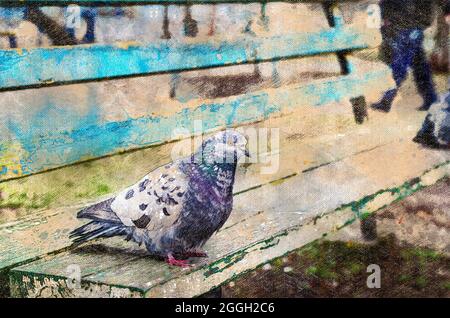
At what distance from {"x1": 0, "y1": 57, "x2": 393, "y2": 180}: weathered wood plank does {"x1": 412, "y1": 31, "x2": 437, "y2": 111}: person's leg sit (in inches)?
24.1

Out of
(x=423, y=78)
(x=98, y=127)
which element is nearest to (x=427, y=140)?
(x=423, y=78)

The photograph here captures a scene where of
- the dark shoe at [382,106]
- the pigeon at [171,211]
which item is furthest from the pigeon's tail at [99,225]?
the dark shoe at [382,106]

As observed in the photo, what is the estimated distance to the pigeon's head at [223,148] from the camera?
225 centimetres

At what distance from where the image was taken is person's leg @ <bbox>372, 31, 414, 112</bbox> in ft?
9.93

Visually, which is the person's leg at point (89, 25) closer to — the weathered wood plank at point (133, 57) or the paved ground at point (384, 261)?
the weathered wood plank at point (133, 57)

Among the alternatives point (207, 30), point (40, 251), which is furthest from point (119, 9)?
point (40, 251)

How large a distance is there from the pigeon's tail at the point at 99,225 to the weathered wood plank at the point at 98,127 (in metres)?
0.20

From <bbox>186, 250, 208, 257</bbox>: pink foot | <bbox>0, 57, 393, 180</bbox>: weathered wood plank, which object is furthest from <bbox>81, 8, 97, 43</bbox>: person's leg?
<bbox>186, 250, 208, 257</bbox>: pink foot

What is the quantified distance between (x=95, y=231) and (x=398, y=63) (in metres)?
1.72

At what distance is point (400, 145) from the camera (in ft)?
9.78

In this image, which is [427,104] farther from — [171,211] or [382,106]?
[171,211]

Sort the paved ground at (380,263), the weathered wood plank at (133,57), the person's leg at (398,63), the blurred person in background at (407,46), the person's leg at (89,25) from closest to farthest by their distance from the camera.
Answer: the weathered wood plank at (133,57), the person's leg at (89,25), the paved ground at (380,263), the blurred person in background at (407,46), the person's leg at (398,63)
